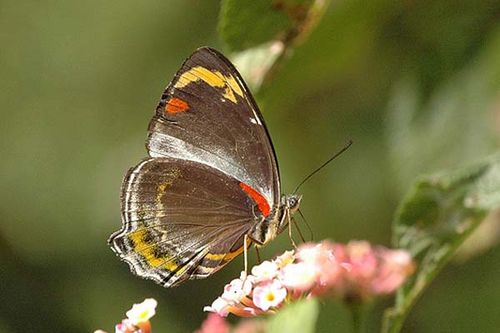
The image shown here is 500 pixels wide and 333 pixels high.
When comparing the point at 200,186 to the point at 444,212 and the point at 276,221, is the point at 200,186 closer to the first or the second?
Answer: the point at 276,221

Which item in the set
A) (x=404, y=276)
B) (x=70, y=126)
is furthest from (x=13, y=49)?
(x=404, y=276)

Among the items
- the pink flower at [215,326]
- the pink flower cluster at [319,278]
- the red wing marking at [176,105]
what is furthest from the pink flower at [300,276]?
the red wing marking at [176,105]

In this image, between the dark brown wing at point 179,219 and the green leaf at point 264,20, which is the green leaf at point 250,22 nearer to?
the green leaf at point 264,20

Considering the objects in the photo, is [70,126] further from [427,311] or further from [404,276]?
[404,276]

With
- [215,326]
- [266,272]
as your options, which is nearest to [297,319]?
[215,326]

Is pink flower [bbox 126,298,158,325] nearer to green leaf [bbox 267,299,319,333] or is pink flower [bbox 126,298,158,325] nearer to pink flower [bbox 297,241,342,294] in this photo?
pink flower [bbox 297,241,342,294]
